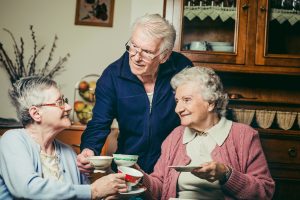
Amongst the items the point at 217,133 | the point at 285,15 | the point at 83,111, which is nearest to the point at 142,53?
the point at 217,133

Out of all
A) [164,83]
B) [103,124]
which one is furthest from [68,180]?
[164,83]

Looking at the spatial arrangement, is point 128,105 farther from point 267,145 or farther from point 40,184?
point 267,145

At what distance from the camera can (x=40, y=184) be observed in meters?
1.46

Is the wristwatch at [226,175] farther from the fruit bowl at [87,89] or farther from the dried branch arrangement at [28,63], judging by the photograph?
the dried branch arrangement at [28,63]

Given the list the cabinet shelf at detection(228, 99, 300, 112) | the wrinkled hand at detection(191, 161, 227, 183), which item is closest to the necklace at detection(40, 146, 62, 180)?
the wrinkled hand at detection(191, 161, 227, 183)

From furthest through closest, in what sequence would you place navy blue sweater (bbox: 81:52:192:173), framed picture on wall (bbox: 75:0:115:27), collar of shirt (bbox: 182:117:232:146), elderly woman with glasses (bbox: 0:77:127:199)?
1. framed picture on wall (bbox: 75:0:115:27)
2. navy blue sweater (bbox: 81:52:192:173)
3. collar of shirt (bbox: 182:117:232:146)
4. elderly woman with glasses (bbox: 0:77:127:199)

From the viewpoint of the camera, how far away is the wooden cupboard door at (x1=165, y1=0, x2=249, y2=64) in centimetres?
272

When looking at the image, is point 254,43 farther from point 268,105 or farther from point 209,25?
point 268,105

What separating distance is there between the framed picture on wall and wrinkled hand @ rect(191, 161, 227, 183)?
209 cm

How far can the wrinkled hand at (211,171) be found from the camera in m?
1.51

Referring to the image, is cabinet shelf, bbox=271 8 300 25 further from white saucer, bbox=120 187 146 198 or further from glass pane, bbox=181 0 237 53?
white saucer, bbox=120 187 146 198

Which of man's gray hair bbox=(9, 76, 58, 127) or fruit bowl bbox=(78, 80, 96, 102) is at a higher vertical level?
fruit bowl bbox=(78, 80, 96, 102)

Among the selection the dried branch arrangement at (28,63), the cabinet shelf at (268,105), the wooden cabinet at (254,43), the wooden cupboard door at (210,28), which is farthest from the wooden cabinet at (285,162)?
the dried branch arrangement at (28,63)

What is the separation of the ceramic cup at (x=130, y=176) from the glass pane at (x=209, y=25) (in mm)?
1386
